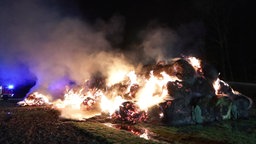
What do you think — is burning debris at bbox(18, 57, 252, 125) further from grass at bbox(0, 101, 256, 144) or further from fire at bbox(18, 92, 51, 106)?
fire at bbox(18, 92, 51, 106)

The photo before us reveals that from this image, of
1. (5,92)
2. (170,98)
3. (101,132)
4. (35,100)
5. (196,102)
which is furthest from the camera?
(5,92)

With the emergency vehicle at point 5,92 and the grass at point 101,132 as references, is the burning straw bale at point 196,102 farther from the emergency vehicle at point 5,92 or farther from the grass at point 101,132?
the emergency vehicle at point 5,92

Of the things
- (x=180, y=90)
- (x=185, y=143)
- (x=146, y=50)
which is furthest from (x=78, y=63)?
(x=185, y=143)

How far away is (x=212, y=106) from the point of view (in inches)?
846

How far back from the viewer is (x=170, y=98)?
2020 centimetres

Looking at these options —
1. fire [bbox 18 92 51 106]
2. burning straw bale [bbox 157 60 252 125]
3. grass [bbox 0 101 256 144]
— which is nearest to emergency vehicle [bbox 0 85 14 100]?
fire [bbox 18 92 51 106]

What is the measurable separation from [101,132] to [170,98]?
6037 mm

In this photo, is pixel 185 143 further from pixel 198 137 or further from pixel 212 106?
pixel 212 106

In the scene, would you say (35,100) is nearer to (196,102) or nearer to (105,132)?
(196,102)

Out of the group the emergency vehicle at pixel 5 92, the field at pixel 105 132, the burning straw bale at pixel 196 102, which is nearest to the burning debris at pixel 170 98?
the burning straw bale at pixel 196 102

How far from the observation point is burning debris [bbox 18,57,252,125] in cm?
2009

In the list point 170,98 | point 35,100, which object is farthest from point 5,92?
point 170,98

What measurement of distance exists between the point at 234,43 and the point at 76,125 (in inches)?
1346

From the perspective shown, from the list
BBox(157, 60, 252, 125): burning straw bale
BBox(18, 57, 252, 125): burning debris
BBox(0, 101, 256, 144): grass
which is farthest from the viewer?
BBox(18, 57, 252, 125): burning debris
